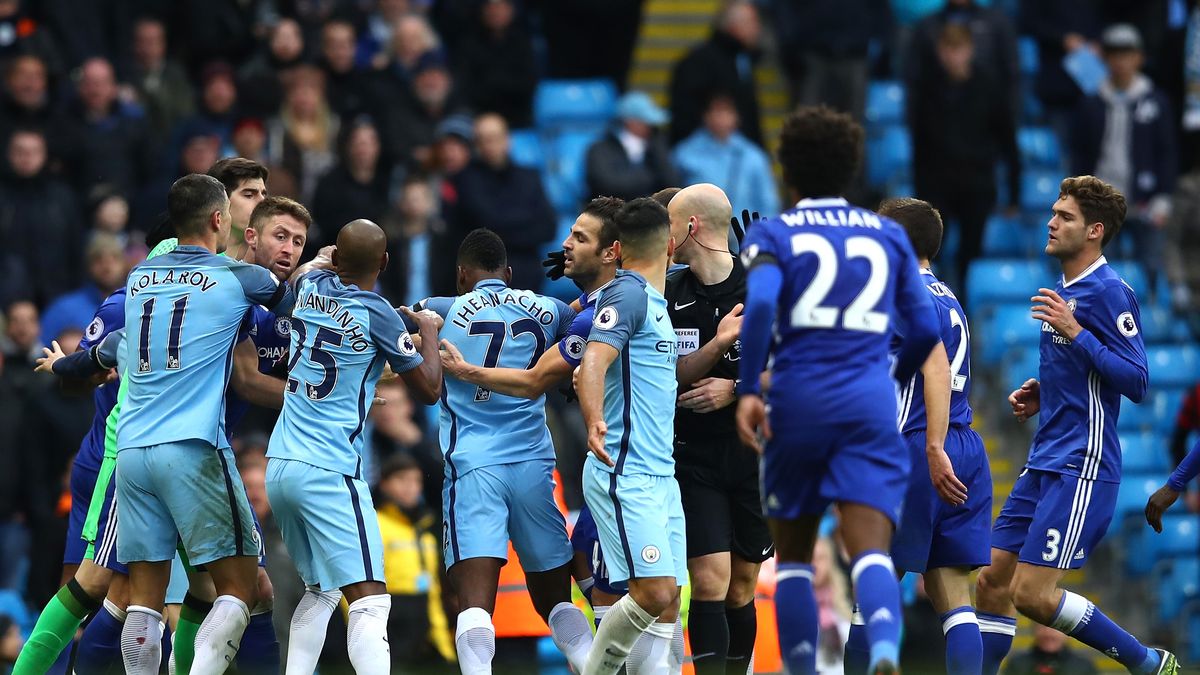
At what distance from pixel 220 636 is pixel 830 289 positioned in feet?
11.0

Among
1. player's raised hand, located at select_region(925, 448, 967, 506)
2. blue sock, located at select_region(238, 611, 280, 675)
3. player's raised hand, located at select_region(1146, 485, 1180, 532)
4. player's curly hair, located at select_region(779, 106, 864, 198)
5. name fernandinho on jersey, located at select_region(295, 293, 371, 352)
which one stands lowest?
blue sock, located at select_region(238, 611, 280, 675)

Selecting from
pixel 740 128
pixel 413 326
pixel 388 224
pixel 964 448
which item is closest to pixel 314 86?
pixel 388 224

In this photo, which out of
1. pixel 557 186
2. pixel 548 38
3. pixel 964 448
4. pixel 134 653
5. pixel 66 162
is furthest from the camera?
pixel 548 38

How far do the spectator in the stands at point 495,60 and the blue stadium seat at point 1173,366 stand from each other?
6.33 m

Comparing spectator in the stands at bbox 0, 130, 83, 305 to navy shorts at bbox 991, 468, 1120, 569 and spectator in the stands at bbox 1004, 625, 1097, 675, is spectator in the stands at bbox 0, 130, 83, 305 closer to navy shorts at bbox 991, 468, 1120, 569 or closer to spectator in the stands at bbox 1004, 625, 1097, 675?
spectator in the stands at bbox 1004, 625, 1097, 675

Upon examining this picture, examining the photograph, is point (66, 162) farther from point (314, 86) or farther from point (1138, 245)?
point (1138, 245)

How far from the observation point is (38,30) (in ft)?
51.0

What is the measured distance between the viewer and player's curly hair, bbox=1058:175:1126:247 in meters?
9.61

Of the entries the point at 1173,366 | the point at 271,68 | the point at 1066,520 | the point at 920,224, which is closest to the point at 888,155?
the point at 1173,366

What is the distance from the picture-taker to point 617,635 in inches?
335

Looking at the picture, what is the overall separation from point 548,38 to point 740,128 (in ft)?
7.51

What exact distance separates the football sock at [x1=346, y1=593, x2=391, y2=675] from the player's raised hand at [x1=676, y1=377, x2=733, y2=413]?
6.21 ft

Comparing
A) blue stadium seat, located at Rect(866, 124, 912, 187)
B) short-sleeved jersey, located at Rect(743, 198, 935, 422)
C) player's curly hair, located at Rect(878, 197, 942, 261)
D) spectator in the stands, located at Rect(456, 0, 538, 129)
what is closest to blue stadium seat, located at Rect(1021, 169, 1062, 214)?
blue stadium seat, located at Rect(866, 124, 912, 187)

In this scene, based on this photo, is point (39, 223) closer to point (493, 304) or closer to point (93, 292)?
point (93, 292)
